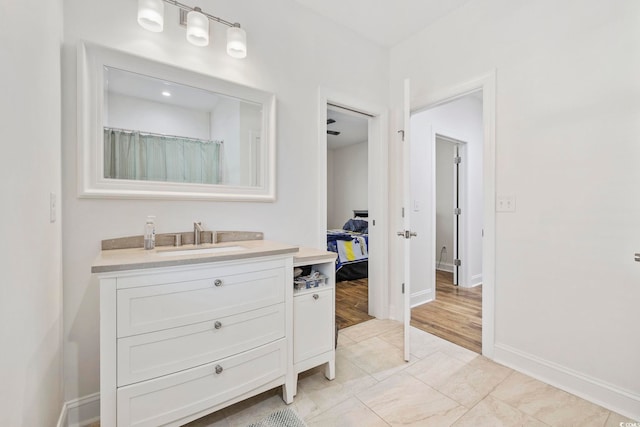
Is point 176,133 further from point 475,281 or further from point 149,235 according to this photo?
point 475,281

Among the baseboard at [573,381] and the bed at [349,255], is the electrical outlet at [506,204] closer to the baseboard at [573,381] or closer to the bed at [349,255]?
the baseboard at [573,381]

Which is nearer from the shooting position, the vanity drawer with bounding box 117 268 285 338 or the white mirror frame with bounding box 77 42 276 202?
the vanity drawer with bounding box 117 268 285 338

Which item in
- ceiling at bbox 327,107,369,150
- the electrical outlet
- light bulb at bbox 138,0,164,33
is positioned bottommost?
the electrical outlet

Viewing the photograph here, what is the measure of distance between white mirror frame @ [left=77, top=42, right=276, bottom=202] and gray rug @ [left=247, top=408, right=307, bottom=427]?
1.28 meters

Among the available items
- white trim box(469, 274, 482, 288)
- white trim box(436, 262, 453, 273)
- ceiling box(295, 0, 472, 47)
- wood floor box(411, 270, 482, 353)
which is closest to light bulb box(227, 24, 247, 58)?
ceiling box(295, 0, 472, 47)

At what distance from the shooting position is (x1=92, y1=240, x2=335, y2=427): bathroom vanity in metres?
1.08

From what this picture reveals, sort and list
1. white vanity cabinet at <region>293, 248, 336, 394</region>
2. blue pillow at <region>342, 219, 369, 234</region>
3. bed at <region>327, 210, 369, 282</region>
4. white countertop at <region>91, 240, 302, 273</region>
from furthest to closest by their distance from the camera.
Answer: blue pillow at <region>342, 219, 369, 234</region>
bed at <region>327, 210, 369, 282</region>
white vanity cabinet at <region>293, 248, 336, 394</region>
white countertop at <region>91, 240, 302, 273</region>


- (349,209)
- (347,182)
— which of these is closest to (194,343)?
(349,209)

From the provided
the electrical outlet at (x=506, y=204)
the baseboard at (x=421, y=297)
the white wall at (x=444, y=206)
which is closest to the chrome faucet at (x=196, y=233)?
the electrical outlet at (x=506, y=204)

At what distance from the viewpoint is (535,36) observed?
1.80 meters

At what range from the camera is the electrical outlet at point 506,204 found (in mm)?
1904

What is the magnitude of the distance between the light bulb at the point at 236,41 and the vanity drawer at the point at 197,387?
180cm

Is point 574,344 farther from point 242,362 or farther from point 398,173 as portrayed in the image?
point 242,362

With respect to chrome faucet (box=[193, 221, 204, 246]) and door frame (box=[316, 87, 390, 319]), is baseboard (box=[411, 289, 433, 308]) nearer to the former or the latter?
door frame (box=[316, 87, 390, 319])
